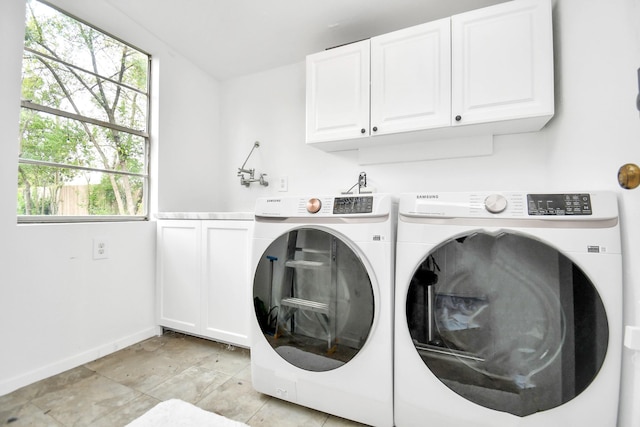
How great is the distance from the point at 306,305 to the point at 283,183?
133cm

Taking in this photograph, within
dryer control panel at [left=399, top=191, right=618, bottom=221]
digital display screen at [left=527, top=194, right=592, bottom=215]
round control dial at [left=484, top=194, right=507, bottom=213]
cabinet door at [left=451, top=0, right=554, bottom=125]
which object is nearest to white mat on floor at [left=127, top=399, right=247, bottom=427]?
dryer control panel at [left=399, top=191, right=618, bottom=221]

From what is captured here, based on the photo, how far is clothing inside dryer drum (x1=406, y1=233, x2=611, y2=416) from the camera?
884mm

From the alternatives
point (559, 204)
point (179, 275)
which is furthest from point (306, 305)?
point (179, 275)

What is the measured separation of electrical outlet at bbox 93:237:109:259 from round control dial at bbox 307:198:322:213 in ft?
4.84

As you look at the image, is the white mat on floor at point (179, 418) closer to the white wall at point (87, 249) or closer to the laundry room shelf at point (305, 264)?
the laundry room shelf at point (305, 264)

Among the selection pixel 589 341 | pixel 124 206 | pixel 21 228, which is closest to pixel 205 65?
pixel 124 206

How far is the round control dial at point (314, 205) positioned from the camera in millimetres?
1226

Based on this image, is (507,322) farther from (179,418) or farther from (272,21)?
(272,21)

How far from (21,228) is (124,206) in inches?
24.1

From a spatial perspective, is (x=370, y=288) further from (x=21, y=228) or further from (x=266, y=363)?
(x=21, y=228)

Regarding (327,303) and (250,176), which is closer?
(327,303)

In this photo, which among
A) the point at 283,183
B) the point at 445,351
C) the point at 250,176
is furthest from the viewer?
the point at 250,176

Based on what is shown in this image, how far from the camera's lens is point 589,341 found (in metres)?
0.87

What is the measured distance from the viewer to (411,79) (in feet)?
5.19
